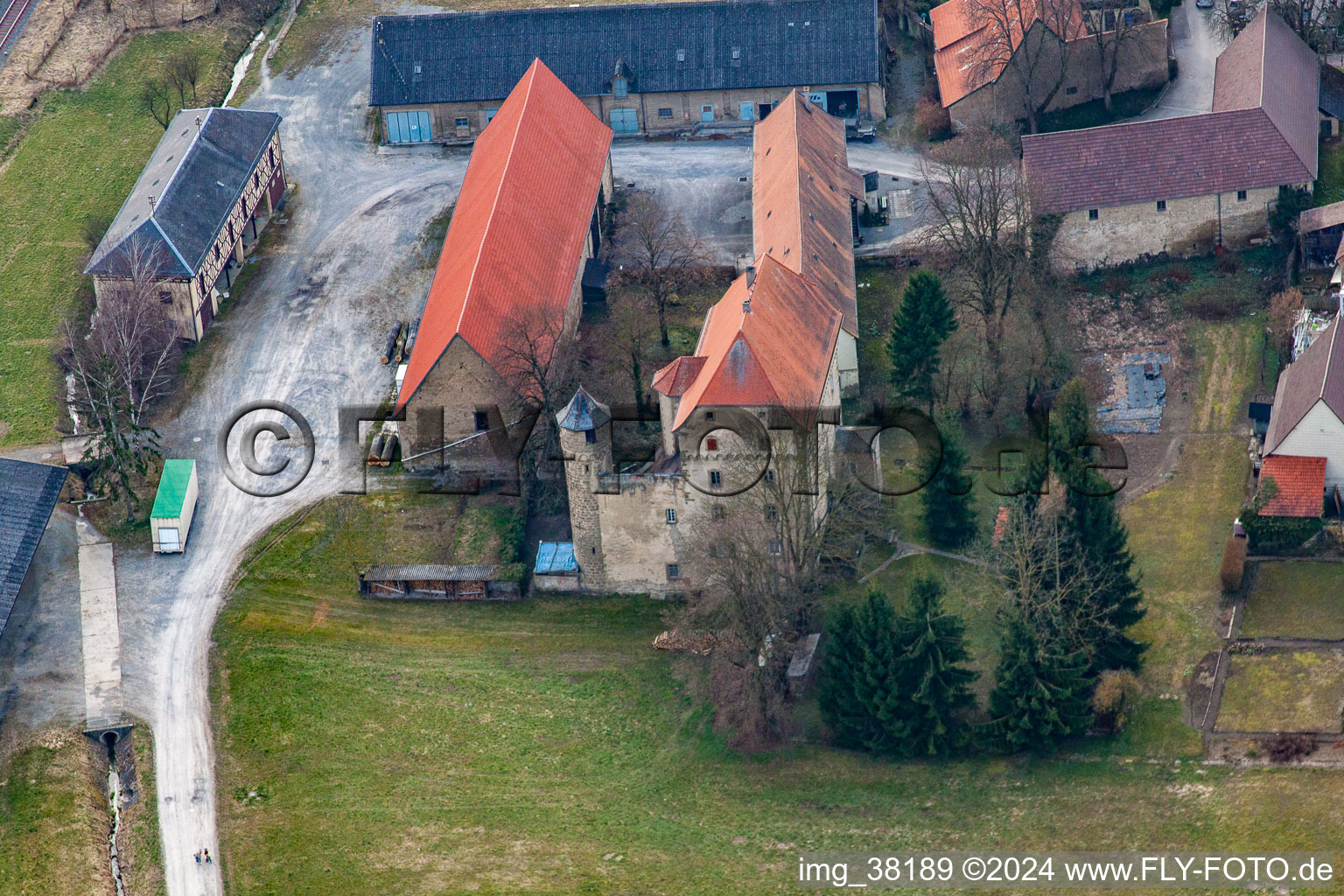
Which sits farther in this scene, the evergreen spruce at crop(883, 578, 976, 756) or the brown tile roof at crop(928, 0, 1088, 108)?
the brown tile roof at crop(928, 0, 1088, 108)

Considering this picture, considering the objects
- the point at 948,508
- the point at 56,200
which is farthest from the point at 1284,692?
the point at 56,200

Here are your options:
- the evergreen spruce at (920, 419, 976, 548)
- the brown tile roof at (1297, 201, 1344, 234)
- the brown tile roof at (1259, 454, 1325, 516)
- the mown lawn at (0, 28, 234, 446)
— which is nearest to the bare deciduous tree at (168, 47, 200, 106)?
the mown lawn at (0, 28, 234, 446)

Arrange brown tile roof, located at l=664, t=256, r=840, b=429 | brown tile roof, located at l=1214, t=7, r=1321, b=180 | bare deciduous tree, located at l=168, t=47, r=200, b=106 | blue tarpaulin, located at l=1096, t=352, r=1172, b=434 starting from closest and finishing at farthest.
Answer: brown tile roof, located at l=664, t=256, r=840, b=429 < blue tarpaulin, located at l=1096, t=352, r=1172, b=434 < brown tile roof, located at l=1214, t=7, r=1321, b=180 < bare deciduous tree, located at l=168, t=47, r=200, b=106

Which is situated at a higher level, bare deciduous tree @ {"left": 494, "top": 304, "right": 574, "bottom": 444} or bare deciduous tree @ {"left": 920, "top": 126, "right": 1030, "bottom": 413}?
bare deciduous tree @ {"left": 920, "top": 126, "right": 1030, "bottom": 413}

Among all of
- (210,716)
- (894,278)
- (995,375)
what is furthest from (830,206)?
(210,716)

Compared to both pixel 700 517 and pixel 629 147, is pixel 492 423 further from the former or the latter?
pixel 629 147

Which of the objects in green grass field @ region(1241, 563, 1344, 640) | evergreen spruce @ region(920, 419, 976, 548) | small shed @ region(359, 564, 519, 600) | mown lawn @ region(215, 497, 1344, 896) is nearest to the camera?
mown lawn @ region(215, 497, 1344, 896)

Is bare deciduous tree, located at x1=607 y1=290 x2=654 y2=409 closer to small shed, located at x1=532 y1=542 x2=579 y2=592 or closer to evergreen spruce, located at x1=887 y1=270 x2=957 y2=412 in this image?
small shed, located at x1=532 y1=542 x2=579 y2=592
